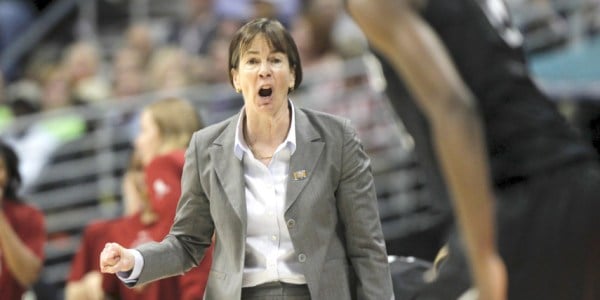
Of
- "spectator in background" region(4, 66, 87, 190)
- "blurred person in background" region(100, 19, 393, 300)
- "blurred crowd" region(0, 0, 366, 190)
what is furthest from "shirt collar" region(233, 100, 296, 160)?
"spectator in background" region(4, 66, 87, 190)

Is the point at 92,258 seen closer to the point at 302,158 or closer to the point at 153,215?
the point at 153,215

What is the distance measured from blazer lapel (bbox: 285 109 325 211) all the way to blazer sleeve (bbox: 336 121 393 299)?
7cm

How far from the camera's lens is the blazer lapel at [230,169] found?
9.32ft

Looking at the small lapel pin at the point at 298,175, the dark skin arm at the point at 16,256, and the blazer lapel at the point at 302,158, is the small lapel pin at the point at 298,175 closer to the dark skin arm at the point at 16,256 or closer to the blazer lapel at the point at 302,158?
the blazer lapel at the point at 302,158

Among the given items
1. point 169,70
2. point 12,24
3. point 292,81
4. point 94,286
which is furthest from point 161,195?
point 12,24

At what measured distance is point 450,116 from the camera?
286 centimetres

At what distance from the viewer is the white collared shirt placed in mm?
2846

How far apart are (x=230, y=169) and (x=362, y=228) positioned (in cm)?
33

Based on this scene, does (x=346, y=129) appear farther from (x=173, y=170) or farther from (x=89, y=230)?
(x=89, y=230)

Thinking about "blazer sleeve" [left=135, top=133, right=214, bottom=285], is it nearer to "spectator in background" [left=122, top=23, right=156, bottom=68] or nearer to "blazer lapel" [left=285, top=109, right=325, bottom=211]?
"blazer lapel" [left=285, top=109, right=325, bottom=211]

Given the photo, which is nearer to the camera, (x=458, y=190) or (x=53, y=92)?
(x=458, y=190)

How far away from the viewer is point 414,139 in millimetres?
3049

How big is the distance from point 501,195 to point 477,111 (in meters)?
0.21

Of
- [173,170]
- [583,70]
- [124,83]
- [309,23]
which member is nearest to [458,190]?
[583,70]
